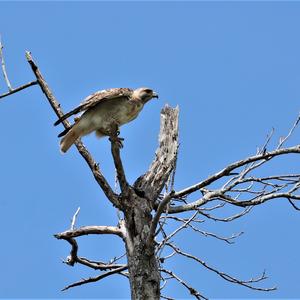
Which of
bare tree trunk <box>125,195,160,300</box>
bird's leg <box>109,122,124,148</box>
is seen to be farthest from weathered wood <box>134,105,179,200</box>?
bird's leg <box>109,122,124,148</box>

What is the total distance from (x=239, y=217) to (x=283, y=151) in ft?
2.66

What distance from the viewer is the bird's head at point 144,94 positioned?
6.95m

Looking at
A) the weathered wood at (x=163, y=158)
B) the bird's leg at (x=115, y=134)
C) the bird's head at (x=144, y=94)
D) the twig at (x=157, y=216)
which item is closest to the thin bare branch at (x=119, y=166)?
the bird's leg at (x=115, y=134)

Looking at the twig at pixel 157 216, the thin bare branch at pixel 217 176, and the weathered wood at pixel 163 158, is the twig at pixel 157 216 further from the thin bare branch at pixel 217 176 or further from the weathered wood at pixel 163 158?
the weathered wood at pixel 163 158

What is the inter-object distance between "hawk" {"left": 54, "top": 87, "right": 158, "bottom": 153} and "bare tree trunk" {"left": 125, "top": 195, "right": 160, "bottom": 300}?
1.15 meters

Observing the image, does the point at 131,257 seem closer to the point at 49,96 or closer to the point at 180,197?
the point at 180,197

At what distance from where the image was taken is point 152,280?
5.36 m

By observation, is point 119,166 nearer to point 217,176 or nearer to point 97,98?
point 217,176

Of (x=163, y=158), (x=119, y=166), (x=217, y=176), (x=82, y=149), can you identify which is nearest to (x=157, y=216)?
(x=119, y=166)

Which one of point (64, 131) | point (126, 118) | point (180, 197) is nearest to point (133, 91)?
point (126, 118)

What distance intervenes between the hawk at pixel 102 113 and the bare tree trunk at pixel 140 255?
115cm

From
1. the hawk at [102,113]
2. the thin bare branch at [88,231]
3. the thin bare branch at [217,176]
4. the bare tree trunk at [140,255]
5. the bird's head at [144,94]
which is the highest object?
the bird's head at [144,94]

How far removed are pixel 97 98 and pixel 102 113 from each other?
0.65 ft

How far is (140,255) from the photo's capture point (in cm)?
547
